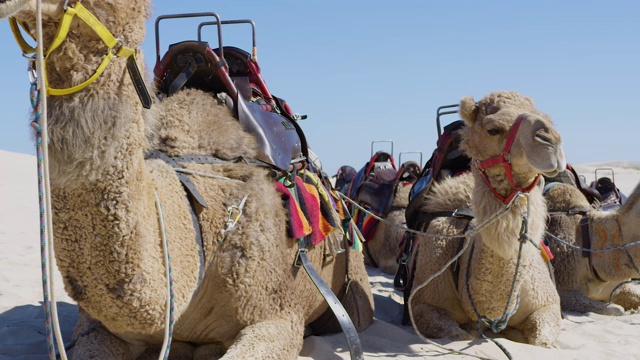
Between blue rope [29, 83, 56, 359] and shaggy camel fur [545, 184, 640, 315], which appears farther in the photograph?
shaggy camel fur [545, 184, 640, 315]

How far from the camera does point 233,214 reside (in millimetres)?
3312

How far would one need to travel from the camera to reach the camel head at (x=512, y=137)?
3.77 meters

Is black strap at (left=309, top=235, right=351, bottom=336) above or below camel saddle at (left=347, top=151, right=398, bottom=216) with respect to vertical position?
below

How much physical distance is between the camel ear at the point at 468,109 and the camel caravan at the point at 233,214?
0.03 ft

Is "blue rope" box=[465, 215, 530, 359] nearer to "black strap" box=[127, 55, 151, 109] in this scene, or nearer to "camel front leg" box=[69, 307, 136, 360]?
"camel front leg" box=[69, 307, 136, 360]

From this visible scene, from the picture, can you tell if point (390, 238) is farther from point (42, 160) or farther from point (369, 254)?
point (42, 160)

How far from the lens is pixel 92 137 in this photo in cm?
237

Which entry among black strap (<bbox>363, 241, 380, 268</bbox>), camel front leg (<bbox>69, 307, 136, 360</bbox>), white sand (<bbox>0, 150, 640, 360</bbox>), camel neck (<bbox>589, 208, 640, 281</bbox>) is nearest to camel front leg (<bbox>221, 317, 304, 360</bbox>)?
white sand (<bbox>0, 150, 640, 360</bbox>)

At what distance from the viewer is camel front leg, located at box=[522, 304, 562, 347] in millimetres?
4449

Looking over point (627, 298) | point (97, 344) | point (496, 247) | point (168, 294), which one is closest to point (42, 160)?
point (168, 294)

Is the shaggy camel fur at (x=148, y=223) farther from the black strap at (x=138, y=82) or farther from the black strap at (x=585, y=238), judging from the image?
the black strap at (x=585, y=238)

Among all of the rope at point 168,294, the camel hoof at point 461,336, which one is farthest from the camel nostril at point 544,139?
the rope at point 168,294

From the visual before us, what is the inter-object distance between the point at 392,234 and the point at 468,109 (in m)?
3.96

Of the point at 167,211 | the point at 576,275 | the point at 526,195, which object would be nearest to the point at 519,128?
the point at 526,195
